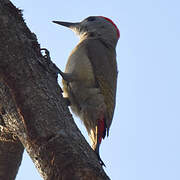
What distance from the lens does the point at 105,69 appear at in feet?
16.8

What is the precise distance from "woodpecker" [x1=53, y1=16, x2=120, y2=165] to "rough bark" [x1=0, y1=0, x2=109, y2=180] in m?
1.37

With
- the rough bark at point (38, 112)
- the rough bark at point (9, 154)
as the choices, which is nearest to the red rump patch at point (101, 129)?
the rough bark at point (9, 154)

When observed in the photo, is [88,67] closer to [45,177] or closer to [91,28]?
[91,28]

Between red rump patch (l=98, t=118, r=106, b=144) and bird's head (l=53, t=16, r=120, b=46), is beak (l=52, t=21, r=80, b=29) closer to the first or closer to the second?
bird's head (l=53, t=16, r=120, b=46)

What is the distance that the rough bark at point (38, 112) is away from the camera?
274cm

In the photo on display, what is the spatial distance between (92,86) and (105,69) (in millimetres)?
440

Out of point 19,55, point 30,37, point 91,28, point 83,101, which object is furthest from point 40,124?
point 91,28

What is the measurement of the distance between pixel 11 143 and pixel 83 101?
Result: 1.23m

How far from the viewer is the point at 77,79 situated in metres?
4.77

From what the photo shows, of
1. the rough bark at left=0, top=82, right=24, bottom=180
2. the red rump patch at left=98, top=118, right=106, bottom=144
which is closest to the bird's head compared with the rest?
the red rump patch at left=98, top=118, right=106, bottom=144

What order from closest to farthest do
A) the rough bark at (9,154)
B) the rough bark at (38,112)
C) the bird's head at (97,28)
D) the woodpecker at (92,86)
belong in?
the rough bark at (38,112) → the rough bark at (9,154) → the woodpecker at (92,86) → the bird's head at (97,28)

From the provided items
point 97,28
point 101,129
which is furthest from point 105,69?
point 97,28

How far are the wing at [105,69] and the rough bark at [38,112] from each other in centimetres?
158

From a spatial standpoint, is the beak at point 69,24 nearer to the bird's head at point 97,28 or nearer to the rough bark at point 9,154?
the bird's head at point 97,28
